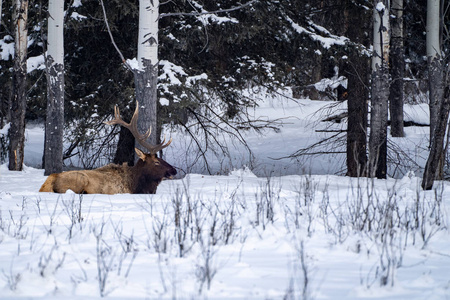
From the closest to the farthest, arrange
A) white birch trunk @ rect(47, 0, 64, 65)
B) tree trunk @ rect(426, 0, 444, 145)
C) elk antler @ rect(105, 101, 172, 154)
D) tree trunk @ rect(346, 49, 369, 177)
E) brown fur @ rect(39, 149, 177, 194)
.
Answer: brown fur @ rect(39, 149, 177, 194)
elk antler @ rect(105, 101, 172, 154)
white birch trunk @ rect(47, 0, 64, 65)
tree trunk @ rect(426, 0, 444, 145)
tree trunk @ rect(346, 49, 369, 177)

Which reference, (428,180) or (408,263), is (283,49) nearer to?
(428,180)

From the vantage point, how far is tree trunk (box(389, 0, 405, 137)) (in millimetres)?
13055

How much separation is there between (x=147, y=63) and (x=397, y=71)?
787 centimetres

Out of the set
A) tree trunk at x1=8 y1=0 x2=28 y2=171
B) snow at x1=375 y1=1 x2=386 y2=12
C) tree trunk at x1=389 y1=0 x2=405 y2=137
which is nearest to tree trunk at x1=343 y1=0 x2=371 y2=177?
tree trunk at x1=389 y1=0 x2=405 y2=137

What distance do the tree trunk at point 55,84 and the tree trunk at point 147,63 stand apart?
174cm

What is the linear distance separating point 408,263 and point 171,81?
7898 millimetres

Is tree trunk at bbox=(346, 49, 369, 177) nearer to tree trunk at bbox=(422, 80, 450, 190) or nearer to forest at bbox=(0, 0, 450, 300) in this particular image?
forest at bbox=(0, 0, 450, 300)

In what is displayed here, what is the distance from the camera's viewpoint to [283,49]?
1309 cm

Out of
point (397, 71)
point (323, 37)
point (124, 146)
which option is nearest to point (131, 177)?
point (124, 146)

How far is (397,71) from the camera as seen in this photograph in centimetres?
1425

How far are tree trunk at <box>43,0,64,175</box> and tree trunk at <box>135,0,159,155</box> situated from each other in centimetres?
174

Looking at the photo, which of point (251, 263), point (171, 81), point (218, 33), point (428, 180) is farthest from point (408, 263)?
point (218, 33)

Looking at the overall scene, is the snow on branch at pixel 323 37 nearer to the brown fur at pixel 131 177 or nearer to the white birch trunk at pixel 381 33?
the white birch trunk at pixel 381 33

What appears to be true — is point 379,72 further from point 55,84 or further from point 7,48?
point 7,48
